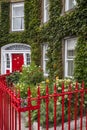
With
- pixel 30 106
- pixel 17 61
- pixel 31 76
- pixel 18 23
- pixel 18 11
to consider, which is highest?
pixel 18 11

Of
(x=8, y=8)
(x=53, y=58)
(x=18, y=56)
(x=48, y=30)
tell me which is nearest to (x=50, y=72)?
(x=53, y=58)

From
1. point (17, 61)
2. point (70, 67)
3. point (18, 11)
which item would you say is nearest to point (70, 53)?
point (70, 67)

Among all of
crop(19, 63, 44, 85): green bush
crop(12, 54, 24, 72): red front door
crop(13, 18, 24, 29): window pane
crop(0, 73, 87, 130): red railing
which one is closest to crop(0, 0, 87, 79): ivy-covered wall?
crop(13, 18, 24, 29): window pane

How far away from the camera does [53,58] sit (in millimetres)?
13516

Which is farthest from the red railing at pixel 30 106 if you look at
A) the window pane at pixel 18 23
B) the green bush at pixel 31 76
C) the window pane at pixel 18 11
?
the window pane at pixel 18 11

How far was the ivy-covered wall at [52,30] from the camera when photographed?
10.6 meters

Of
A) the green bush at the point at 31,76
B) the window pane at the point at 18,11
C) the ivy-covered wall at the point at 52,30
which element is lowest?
the green bush at the point at 31,76

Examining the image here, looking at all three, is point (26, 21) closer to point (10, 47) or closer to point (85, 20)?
point (10, 47)

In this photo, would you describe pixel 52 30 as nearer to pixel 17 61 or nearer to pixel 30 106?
pixel 17 61

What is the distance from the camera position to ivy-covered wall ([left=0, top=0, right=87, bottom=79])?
1057cm

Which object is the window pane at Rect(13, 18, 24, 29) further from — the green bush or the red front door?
the green bush

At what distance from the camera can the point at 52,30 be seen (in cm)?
1381

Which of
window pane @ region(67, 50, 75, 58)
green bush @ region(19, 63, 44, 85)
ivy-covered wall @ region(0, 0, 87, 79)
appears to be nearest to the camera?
ivy-covered wall @ region(0, 0, 87, 79)

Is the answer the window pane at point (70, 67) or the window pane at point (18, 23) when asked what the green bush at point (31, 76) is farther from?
the window pane at point (18, 23)
